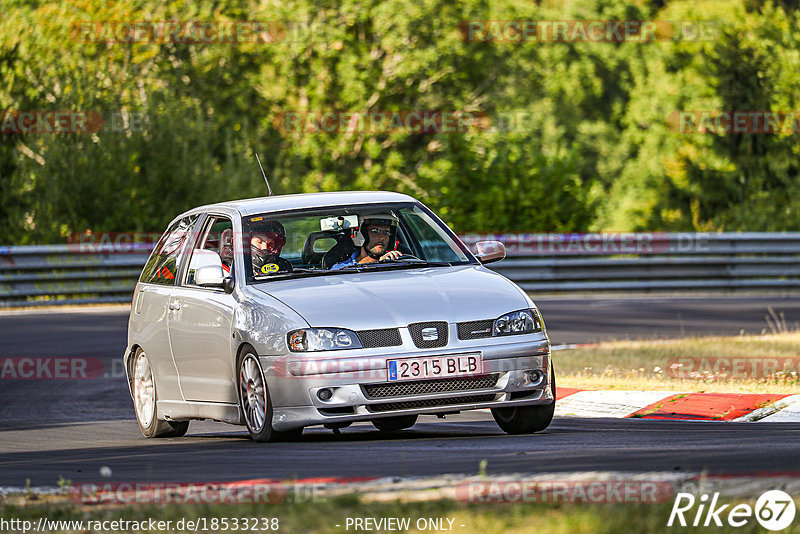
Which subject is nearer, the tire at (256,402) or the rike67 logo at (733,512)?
the rike67 logo at (733,512)

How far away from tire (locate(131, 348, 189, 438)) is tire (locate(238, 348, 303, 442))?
1.56 m

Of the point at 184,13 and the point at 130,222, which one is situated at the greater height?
the point at 184,13

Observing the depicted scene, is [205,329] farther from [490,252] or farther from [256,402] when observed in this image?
[490,252]

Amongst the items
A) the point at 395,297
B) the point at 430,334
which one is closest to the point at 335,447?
the point at 430,334

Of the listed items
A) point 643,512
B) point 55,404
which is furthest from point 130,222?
point 643,512

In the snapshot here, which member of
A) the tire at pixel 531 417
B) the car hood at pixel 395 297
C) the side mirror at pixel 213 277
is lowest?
the tire at pixel 531 417

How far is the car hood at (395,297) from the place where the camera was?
8.62 m

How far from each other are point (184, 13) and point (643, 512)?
3584 cm

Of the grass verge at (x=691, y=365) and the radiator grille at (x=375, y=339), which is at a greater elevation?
the radiator grille at (x=375, y=339)

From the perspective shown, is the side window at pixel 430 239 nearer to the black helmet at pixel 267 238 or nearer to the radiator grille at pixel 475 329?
the black helmet at pixel 267 238

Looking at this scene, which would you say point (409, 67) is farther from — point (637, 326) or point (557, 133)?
A: point (637, 326)

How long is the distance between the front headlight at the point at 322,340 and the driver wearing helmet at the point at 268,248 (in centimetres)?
105

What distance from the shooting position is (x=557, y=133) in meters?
56.5

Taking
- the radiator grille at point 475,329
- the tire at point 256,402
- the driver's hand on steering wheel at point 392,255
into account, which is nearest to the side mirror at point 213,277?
the tire at point 256,402
